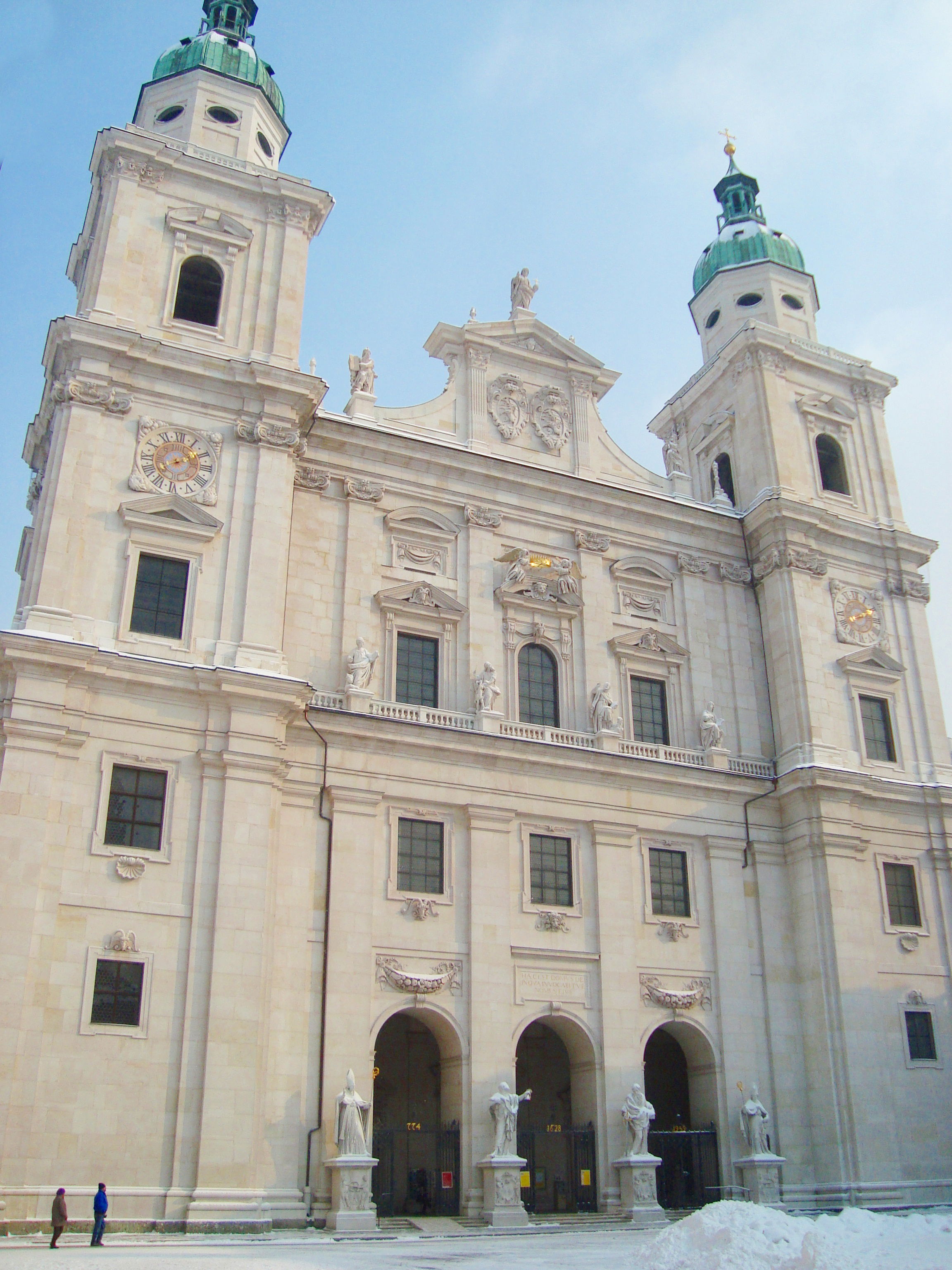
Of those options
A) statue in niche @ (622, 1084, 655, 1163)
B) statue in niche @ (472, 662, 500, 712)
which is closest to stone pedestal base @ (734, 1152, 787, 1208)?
statue in niche @ (622, 1084, 655, 1163)

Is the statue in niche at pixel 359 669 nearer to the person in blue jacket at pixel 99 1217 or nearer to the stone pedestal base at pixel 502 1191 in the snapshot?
the stone pedestal base at pixel 502 1191

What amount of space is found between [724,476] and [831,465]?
142 inches

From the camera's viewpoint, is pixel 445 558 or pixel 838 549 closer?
pixel 445 558

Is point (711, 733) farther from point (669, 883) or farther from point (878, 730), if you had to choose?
point (878, 730)

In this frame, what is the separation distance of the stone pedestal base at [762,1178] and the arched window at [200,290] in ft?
83.2

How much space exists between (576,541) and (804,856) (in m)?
10.9

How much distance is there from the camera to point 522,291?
37.9 m

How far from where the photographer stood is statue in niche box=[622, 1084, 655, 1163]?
91.1 ft

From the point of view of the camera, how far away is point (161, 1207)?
22.6 metres

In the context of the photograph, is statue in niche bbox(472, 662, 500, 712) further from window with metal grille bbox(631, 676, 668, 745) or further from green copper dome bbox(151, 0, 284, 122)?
green copper dome bbox(151, 0, 284, 122)

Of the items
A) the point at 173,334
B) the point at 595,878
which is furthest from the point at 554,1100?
the point at 173,334

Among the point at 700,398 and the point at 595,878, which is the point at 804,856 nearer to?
the point at 595,878

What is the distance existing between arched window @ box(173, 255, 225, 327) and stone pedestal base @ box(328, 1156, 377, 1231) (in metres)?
21.2

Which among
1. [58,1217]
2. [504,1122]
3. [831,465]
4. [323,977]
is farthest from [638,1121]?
[831,465]
